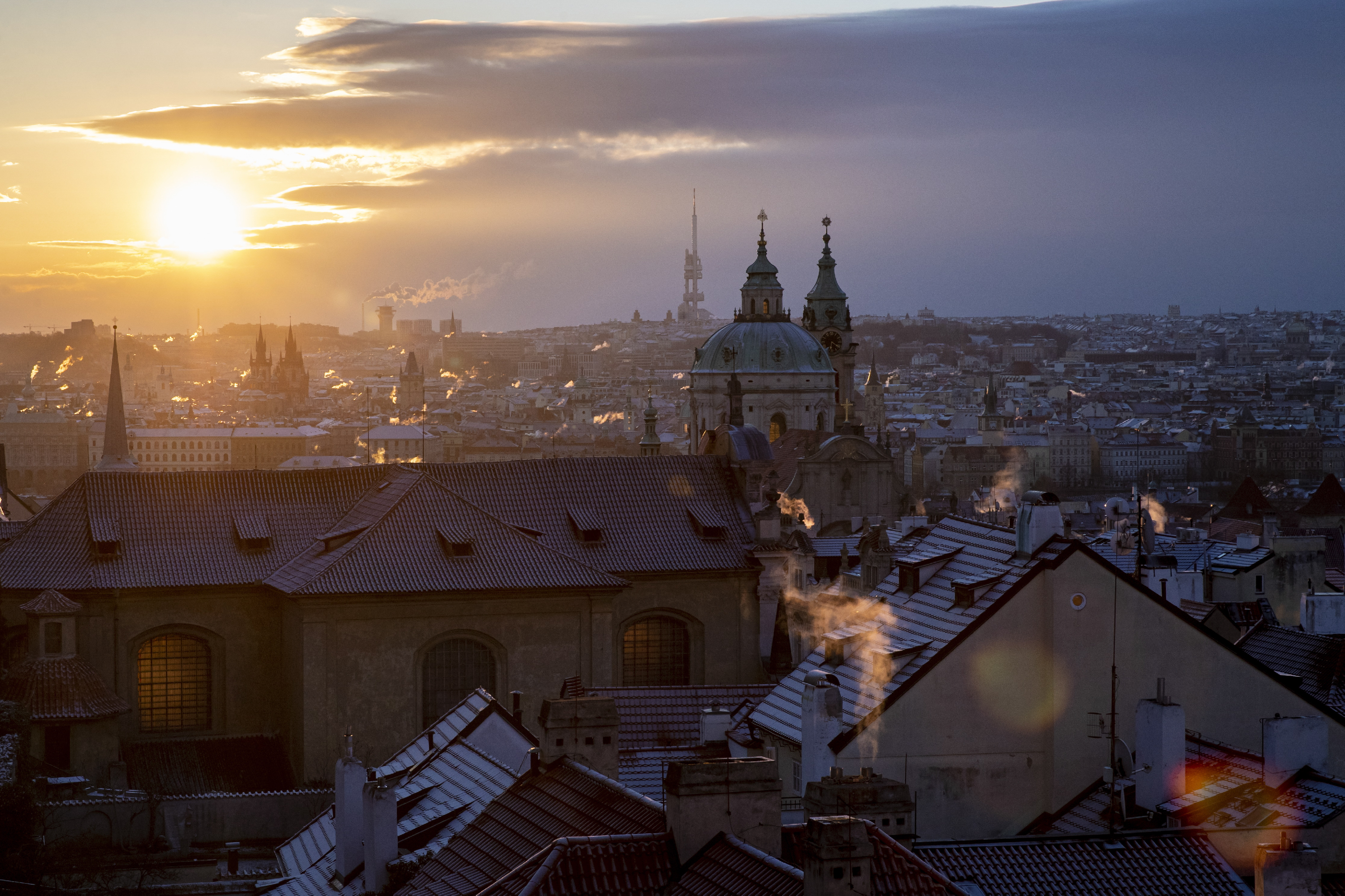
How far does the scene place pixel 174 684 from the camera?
34.2 m

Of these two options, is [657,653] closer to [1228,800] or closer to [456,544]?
[456,544]

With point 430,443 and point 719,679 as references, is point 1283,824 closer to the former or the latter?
point 719,679

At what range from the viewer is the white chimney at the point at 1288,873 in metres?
15.0

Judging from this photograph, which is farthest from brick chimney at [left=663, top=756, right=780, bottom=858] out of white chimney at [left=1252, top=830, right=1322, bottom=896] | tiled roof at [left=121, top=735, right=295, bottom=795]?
tiled roof at [left=121, top=735, right=295, bottom=795]

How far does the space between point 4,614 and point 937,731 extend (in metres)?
19.1

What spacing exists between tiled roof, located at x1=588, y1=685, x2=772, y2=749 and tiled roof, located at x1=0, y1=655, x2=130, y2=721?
9766 millimetres

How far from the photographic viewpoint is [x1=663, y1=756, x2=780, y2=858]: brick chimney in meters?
14.5

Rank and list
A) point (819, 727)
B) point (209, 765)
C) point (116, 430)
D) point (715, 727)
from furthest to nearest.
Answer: point (116, 430), point (209, 765), point (715, 727), point (819, 727)

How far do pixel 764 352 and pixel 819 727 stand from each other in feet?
279

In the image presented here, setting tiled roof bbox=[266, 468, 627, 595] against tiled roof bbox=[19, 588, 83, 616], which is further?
tiled roof bbox=[266, 468, 627, 595]

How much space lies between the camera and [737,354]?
105 m

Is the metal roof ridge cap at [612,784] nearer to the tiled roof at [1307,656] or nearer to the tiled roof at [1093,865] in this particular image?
the tiled roof at [1093,865]

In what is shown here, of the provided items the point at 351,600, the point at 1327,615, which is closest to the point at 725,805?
the point at 1327,615

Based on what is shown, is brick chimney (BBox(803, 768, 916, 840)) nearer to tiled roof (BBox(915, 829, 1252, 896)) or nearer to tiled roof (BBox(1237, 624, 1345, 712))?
tiled roof (BBox(915, 829, 1252, 896))
